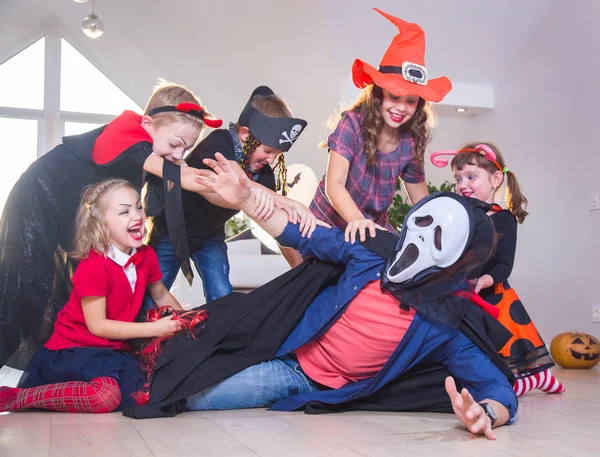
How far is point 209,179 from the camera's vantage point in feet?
6.89

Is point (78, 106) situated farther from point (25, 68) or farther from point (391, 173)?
point (391, 173)

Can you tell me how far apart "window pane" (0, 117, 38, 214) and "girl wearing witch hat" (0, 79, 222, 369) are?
5.03 meters

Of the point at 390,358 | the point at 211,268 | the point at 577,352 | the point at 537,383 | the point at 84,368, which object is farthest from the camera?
the point at 577,352

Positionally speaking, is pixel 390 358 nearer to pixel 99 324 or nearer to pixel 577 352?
pixel 99 324

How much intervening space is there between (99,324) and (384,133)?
48.1 inches

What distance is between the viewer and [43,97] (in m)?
7.00

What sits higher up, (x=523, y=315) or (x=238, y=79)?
(x=238, y=79)

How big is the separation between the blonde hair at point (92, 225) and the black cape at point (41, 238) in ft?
0.15

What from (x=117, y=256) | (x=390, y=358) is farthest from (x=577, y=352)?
(x=117, y=256)

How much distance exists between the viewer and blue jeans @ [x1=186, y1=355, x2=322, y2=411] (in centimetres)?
199

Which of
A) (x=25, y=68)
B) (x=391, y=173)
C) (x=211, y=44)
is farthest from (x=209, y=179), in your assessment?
(x=25, y=68)

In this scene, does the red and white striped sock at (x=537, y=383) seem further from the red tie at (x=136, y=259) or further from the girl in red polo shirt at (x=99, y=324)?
the red tie at (x=136, y=259)

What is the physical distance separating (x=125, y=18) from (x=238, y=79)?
112 centimetres

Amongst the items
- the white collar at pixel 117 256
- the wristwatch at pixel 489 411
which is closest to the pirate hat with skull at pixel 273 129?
the white collar at pixel 117 256
